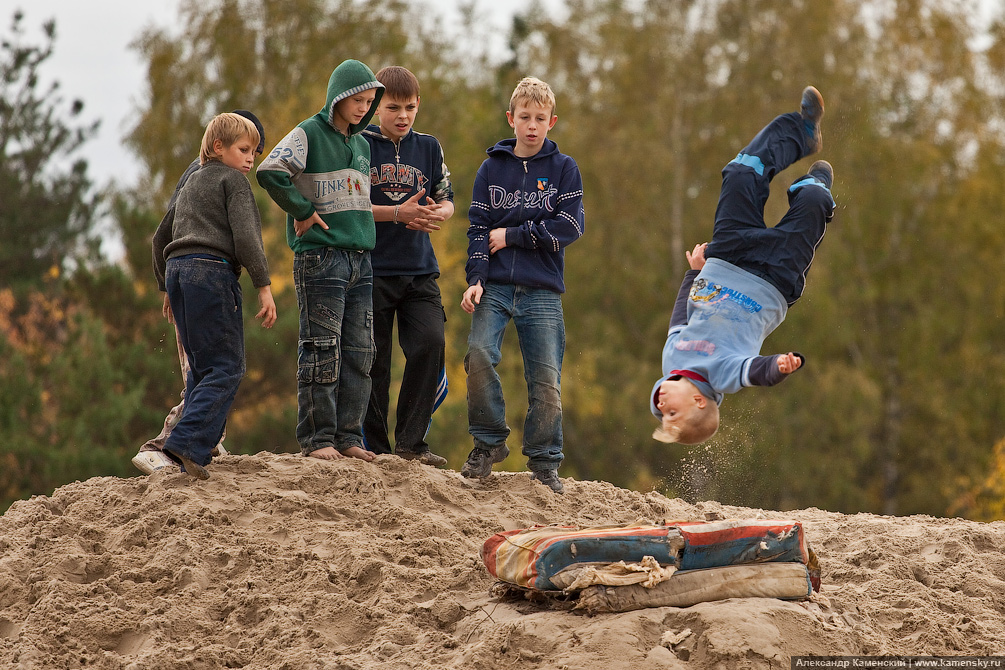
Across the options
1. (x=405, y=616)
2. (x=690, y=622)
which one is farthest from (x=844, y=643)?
(x=405, y=616)

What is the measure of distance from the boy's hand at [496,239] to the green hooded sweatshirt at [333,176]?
2.13 feet

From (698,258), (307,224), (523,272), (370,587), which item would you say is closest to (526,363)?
(523,272)

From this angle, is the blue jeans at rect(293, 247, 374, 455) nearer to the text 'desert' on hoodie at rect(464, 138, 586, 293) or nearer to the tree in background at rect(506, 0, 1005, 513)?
the text 'desert' on hoodie at rect(464, 138, 586, 293)

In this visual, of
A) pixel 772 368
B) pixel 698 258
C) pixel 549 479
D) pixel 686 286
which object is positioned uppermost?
pixel 698 258

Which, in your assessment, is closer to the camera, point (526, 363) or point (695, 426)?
point (695, 426)

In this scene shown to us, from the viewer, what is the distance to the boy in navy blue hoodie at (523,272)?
547cm

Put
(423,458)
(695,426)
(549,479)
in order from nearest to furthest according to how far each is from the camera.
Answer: (695,426), (549,479), (423,458)

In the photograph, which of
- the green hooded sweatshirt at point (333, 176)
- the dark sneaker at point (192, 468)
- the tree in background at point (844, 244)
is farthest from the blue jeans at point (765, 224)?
the tree in background at point (844, 244)

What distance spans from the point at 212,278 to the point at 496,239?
1.54 m

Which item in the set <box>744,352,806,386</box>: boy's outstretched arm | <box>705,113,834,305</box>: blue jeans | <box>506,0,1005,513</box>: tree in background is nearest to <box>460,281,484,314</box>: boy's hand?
<box>705,113,834,305</box>: blue jeans

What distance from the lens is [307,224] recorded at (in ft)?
17.4

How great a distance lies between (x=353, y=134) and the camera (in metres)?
5.56

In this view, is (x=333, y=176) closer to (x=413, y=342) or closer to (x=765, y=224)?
(x=413, y=342)

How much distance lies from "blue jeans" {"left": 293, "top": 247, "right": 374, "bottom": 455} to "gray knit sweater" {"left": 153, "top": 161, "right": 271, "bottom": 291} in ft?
1.11
